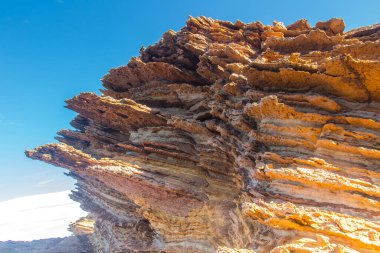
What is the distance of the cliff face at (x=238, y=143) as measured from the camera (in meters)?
11.5

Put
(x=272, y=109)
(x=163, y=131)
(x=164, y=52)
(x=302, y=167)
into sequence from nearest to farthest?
(x=302, y=167) < (x=272, y=109) < (x=163, y=131) < (x=164, y=52)

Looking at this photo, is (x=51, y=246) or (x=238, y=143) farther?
(x=51, y=246)

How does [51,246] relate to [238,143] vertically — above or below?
below

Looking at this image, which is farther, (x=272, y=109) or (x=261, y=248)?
(x=272, y=109)

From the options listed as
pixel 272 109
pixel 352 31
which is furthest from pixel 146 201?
pixel 352 31

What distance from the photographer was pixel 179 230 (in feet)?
61.4

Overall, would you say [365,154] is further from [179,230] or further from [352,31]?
[179,230]

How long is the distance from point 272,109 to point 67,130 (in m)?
21.4

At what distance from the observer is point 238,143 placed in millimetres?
16750

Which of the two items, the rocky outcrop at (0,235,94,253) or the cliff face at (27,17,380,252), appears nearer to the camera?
the cliff face at (27,17,380,252)

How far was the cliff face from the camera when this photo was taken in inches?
453

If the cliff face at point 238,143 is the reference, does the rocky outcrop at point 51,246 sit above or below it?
below

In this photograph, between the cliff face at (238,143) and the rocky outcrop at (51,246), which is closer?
the cliff face at (238,143)

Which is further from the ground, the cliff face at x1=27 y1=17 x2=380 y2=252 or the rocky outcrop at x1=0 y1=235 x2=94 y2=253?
the cliff face at x1=27 y1=17 x2=380 y2=252
